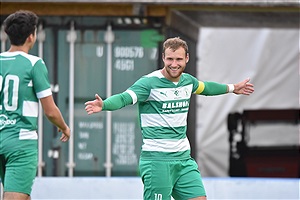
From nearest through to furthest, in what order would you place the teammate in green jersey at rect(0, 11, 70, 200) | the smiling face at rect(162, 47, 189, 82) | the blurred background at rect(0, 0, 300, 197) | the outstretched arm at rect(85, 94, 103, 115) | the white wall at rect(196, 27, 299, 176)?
the teammate in green jersey at rect(0, 11, 70, 200) → the outstretched arm at rect(85, 94, 103, 115) → the smiling face at rect(162, 47, 189, 82) → the blurred background at rect(0, 0, 300, 197) → the white wall at rect(196, 27, 299, 176)

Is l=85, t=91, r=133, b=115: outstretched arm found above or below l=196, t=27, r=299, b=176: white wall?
below

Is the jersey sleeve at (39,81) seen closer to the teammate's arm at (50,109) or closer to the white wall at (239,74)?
the teammate's arm at (50,109)

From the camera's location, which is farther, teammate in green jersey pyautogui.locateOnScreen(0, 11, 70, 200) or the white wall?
the white wall

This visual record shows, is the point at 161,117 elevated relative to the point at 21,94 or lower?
lower

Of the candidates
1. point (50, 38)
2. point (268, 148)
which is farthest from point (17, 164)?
point (268, 148)

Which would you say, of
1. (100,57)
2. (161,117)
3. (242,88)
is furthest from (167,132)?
(100,57)

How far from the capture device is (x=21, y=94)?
254 inches

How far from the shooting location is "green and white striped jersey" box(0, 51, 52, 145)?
646 centimetres

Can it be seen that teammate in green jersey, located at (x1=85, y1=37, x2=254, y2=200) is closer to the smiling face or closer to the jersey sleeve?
the smiling face

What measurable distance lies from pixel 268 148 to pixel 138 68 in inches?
238

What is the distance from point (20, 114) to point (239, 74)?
12.6 m

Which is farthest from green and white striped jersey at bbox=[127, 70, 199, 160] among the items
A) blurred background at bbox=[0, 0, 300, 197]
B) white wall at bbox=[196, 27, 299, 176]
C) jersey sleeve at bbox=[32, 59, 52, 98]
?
white wall at bbox=[196, 27, 299, 176]

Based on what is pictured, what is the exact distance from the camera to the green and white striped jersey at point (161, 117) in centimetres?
714

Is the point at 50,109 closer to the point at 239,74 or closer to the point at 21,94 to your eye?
the point at 21,94
